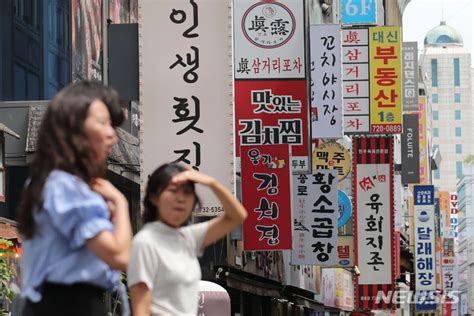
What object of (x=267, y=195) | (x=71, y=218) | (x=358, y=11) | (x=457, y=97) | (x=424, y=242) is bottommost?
(x=424, y=242)

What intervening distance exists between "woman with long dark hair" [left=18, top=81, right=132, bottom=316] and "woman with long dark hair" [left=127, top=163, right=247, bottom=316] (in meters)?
0.36

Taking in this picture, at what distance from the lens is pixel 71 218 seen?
399 centimetres

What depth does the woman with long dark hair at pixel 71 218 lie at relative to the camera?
158 inches

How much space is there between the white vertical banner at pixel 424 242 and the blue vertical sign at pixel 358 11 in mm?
17388

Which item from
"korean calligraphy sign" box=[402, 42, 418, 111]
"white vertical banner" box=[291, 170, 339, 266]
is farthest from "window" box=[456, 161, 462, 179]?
"white vertical banner" box=[291, 170, 339, 266]

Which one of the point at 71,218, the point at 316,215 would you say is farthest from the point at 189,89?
the point at 316,215

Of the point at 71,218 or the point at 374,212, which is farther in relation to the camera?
the point at 374,212

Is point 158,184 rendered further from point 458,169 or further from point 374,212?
point 458,169

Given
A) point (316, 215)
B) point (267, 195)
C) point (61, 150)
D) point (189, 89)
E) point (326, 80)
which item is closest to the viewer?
point (61, 150)

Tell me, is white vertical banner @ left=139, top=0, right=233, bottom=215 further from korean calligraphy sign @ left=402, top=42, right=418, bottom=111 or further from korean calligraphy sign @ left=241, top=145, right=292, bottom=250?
korean calligraphy sign @ left=402, top=42, right=418, bottom=111

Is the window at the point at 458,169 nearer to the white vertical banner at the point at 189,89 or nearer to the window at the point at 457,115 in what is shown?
the window at the point at 457,115

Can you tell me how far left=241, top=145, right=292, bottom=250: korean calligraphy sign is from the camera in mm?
18375

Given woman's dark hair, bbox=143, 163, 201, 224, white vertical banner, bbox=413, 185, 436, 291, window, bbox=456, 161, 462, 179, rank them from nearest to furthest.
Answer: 1. woman's dark hair, bbox=143, 163, 201, 224
2. white vertical banner, bbox=413, 185, 436, 291
3. window, bbox=456, 161, 462, 179

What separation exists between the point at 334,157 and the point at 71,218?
23921 mm
